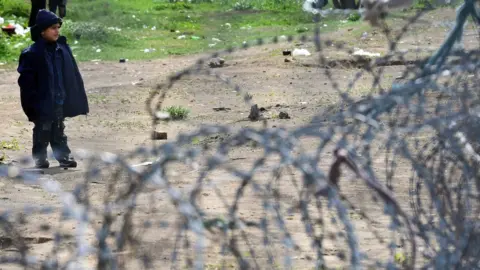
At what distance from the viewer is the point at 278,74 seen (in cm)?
1230

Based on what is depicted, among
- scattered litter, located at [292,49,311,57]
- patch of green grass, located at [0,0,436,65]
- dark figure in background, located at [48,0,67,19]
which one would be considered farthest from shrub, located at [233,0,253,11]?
scattered litter, located at [292,49,311,57]

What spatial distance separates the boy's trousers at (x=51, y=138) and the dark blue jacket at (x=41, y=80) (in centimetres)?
6

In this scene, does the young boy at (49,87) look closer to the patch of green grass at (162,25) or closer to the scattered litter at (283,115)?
the scattered litter at (283,115)

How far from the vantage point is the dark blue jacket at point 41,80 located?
7.57m

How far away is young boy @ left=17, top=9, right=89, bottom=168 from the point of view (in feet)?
24.8

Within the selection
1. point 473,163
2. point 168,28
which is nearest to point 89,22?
point 168,28

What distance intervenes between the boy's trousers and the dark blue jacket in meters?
0.06

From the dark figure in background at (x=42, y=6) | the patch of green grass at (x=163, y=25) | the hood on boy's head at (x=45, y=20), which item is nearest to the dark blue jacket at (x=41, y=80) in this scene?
the hood on boy's head at (x=45, y=20)

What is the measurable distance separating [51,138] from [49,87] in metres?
0.43

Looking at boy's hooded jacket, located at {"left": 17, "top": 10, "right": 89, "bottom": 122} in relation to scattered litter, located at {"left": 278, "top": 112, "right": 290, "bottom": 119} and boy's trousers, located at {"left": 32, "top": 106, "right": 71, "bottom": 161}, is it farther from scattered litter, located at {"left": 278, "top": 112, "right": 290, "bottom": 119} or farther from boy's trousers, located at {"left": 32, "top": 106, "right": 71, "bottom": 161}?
scattered litter, located at {"left": 278, "top": 112, "right": 290, "bottom": 119}

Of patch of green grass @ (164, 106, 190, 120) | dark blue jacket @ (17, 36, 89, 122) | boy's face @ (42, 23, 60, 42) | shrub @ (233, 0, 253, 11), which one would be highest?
boy's face @ (42, 23, 60, 42)

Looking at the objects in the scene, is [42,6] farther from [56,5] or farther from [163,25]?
[163,25]

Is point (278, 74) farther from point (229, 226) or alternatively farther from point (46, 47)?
point (229, 226)

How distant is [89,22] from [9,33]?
164cm
